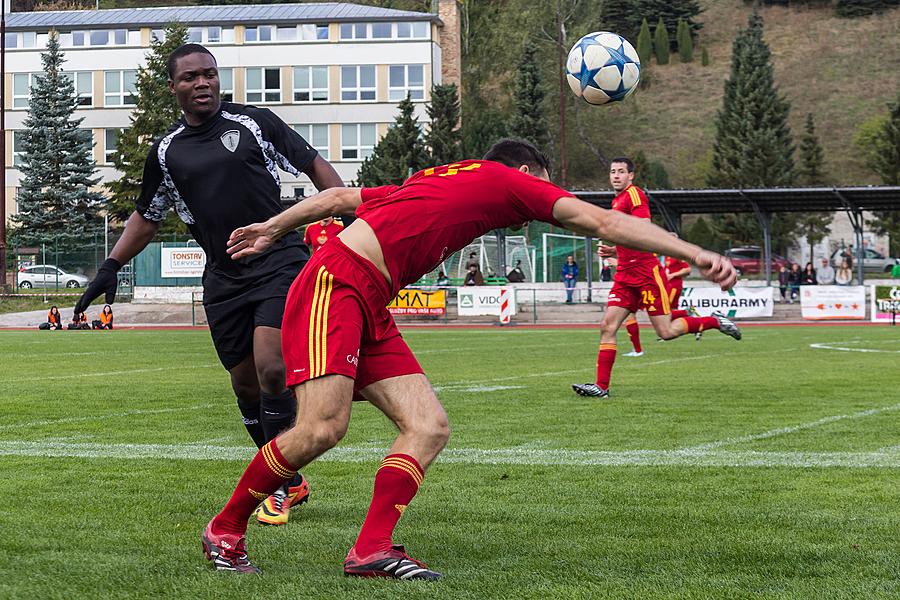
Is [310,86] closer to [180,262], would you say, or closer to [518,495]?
[180,262]

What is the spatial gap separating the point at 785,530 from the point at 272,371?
244 cm

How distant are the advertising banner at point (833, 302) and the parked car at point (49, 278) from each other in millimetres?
27652

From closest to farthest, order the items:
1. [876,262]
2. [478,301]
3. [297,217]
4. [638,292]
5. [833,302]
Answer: [297,217] < [638,292] < [833,302] < [478,301] < [876,262]

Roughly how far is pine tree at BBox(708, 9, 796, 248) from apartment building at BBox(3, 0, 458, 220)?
56.3 ft

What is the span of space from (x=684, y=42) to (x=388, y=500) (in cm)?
10165

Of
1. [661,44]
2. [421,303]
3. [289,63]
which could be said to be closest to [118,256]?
[421,303]

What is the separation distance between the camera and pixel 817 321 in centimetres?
3616

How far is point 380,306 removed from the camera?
189 inches

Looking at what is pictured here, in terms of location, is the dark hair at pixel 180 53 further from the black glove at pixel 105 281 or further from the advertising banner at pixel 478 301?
the advertising banner at pixel 478 301

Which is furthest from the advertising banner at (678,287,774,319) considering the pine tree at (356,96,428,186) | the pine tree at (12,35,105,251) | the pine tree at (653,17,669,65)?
the pine tree at (653,17,669,65)

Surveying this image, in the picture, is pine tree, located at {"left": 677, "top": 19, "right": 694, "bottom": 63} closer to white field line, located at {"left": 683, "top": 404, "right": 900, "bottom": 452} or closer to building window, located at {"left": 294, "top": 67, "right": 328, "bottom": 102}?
building window, located at {"left": 294, "top": 67, "right": 328, "bottom": 102}

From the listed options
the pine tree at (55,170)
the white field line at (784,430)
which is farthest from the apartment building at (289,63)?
the white field line at (784,430)

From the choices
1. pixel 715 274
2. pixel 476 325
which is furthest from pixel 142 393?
pixel 476 325

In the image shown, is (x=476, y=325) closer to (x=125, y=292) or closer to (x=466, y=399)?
(x=125, y=292)
